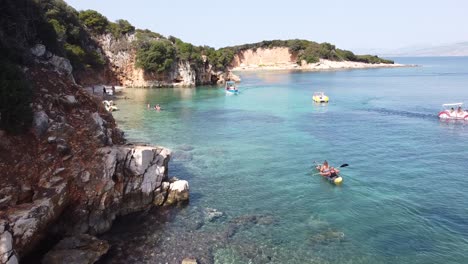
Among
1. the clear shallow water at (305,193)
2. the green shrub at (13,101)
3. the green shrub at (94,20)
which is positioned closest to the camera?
the green shrub at (13,101)

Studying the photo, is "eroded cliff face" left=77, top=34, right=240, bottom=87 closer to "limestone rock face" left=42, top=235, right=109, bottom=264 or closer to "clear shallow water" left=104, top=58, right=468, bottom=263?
"clear shallow water" left=104, top=58, right=468, bottom=263

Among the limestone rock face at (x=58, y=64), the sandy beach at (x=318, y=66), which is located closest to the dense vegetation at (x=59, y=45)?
the limestone rock face at (x=58, y=64)

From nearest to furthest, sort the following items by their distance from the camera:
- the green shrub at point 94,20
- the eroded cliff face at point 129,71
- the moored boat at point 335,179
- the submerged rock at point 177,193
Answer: the submerged rock at point 177,193 → the moored boat at point 335,179 → the green shrub at point 94,20 → the eroded cliff face at point 129,71

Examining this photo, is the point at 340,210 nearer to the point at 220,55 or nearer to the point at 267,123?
the point at 267,123

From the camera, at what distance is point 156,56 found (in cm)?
8288

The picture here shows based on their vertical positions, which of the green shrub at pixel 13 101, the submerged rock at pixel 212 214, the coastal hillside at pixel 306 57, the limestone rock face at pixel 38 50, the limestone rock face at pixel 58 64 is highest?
the coastal hillside at pixel 306 57

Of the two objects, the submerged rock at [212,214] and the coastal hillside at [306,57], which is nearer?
the submerged rock at [212,214]

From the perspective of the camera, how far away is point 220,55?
102562mm

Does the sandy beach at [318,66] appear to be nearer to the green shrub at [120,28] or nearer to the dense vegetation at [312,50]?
the dense vegetation at [312,50]

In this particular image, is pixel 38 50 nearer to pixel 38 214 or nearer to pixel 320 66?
pixel 38 214

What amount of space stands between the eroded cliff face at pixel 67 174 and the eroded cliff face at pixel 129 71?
200 ft

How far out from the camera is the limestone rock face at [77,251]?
14.3 meters

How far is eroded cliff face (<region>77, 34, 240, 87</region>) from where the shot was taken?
83.4m

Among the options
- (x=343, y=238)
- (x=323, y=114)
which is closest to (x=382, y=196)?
(x=343, y=238)
